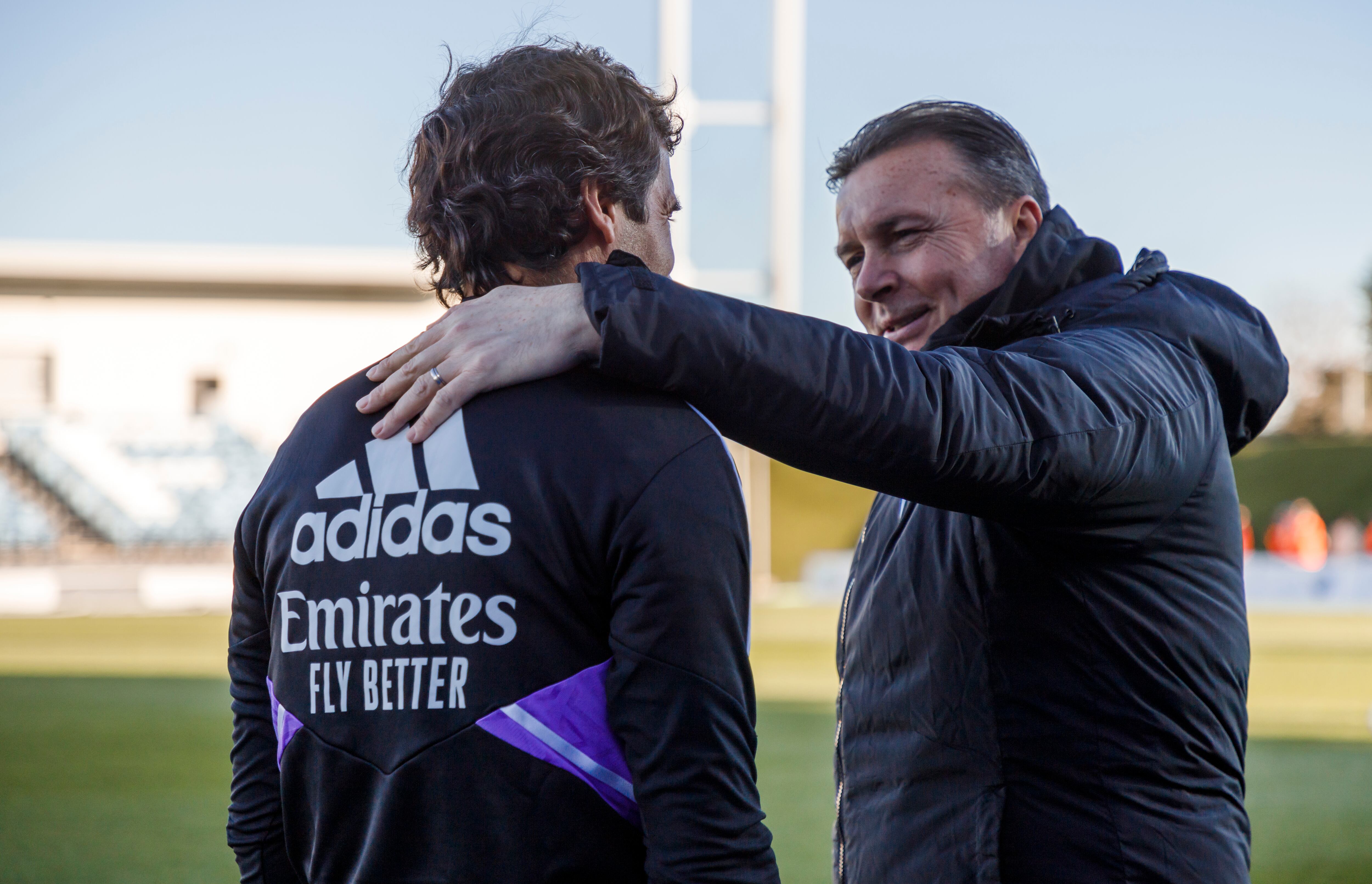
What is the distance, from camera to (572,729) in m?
1.31

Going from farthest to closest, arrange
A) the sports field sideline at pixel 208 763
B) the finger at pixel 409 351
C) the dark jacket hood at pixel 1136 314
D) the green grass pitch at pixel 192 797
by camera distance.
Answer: the sports field sideline at pixel 208 763 → the green grass pitch at pixel 192 797 → the dark jacket hood at pixel 1136 314 → the finger at pixel 409 351

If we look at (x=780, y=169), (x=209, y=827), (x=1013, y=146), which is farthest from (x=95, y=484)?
(x=1013, y=146)

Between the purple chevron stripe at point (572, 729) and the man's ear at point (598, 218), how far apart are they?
0.51 m

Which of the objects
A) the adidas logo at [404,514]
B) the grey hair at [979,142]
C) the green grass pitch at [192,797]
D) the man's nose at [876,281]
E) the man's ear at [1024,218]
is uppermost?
the grey hair at [979,142]

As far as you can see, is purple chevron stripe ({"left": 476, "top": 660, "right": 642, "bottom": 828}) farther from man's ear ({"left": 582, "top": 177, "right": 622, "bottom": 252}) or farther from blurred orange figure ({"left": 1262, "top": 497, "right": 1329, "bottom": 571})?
blurred orange figure ({"left": 1262, "top": 497, "right": 1329, "bottom": 571})

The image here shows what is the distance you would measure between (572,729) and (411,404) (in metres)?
0.40

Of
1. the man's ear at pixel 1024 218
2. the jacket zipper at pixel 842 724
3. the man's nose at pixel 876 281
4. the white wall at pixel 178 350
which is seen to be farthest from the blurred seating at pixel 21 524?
the man's ear at pixel 1024 218

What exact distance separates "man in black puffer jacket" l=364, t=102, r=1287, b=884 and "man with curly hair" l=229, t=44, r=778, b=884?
8cm

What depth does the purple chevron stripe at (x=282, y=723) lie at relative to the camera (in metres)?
1.44

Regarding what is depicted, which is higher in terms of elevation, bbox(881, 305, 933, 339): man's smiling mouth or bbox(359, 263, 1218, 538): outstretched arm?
bbox(881, 305, 933, 339): man's smiling mouth

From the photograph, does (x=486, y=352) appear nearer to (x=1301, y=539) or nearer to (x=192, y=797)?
(x=192, y=797)

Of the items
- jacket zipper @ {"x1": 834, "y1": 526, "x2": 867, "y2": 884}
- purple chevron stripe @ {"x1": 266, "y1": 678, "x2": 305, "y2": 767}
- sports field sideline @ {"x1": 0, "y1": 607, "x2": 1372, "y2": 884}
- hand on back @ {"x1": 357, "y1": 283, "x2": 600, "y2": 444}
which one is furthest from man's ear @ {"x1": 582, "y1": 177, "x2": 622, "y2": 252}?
sports field sideline @ {"x1": 0, "y1": 607, "x2": 1372, "y2": 884}

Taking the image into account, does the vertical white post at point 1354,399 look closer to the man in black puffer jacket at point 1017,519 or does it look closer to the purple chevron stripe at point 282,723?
the man in black puffer jacket at point 1017,519

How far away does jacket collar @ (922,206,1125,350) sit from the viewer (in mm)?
1837
